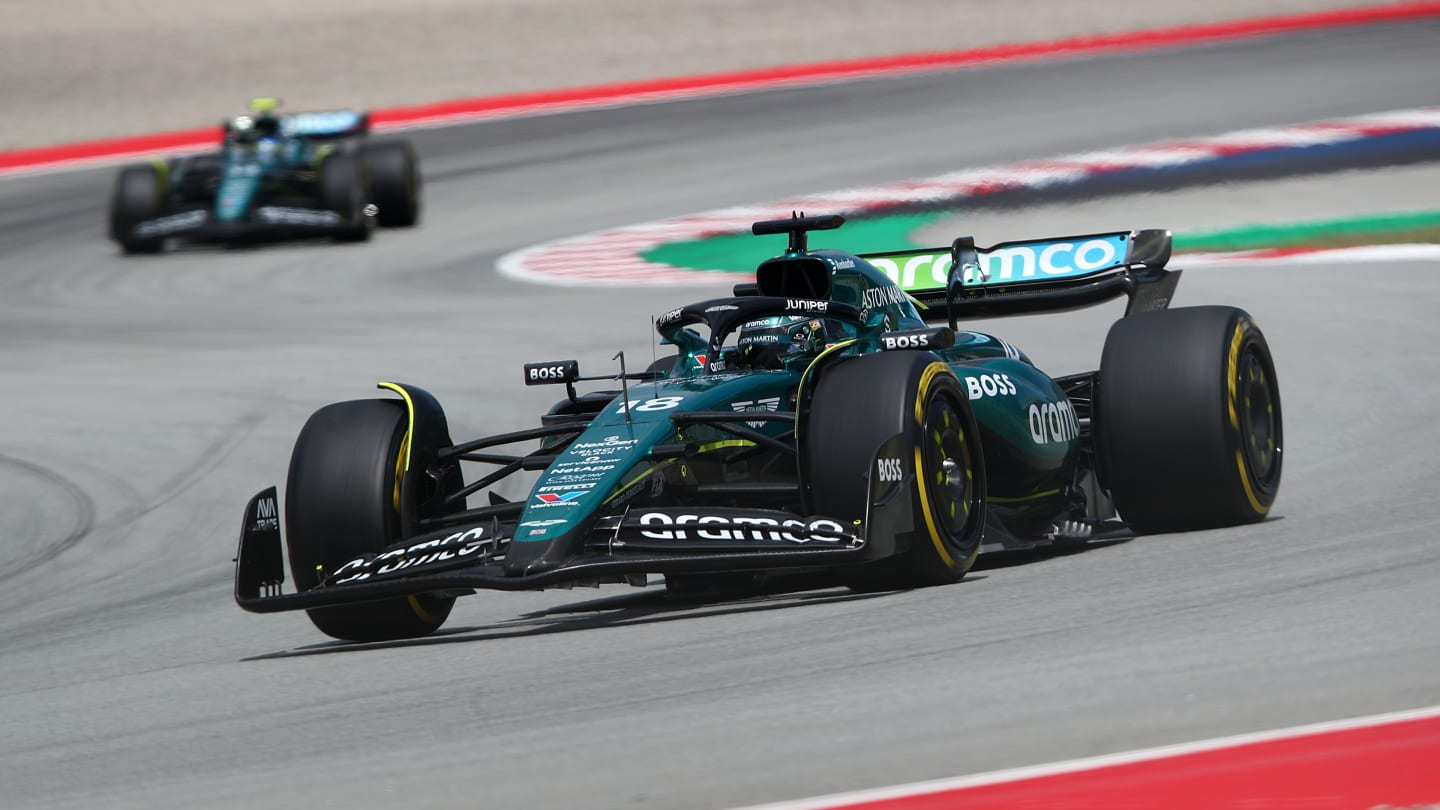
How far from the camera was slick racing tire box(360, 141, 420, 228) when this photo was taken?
72.5ft

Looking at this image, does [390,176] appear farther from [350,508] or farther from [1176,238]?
[350,508]

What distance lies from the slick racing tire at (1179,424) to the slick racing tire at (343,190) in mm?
13909

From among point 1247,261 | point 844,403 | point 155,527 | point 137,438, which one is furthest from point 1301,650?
point 1247,261

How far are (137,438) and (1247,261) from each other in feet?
27.6

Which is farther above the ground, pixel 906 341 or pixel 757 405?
pixel 906 341

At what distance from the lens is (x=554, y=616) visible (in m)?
8.27

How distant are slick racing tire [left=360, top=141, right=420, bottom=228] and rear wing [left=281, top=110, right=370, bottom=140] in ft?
0.78

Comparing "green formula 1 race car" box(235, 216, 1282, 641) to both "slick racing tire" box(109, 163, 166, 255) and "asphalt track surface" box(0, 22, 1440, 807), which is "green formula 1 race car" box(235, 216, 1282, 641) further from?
"slick racing tire" box(109, 163, 166, 255)

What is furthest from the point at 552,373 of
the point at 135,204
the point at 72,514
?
the point at 135,204

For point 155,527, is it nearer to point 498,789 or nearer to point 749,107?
point 498,789

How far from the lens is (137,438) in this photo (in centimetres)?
1267

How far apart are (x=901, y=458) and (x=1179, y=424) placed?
5.64 ft

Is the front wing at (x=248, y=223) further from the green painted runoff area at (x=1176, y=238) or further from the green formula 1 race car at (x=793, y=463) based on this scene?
the green formula 1 race car at (x=793, y=463)

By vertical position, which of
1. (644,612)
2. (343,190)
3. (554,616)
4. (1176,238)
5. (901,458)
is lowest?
(1176,238)
